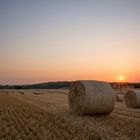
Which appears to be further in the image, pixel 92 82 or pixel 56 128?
pixel 92 82

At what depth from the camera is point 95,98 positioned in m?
12.1

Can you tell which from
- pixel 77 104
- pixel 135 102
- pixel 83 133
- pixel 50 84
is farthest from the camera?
pixel 50 84

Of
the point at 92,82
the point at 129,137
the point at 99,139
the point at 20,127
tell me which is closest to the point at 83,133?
the point at 99,139

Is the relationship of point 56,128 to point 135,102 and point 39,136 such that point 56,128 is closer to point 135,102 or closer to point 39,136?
point 39,136

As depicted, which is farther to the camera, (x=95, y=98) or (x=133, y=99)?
(x=133, y=99)

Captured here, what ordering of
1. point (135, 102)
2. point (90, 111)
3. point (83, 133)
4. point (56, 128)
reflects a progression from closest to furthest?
point (83, 133)
point (56, 128)
point (90, 111)
point (135, 102)

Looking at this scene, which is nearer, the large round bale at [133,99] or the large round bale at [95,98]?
the large round bale at [95,98]

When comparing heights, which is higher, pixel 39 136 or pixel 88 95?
pixel 88 95

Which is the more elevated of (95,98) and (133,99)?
(95,98)

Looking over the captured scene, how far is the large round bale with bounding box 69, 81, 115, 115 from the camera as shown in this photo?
476 inches

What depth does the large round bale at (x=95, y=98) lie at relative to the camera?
12.1 meters

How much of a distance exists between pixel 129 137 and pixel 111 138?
1.87 ft

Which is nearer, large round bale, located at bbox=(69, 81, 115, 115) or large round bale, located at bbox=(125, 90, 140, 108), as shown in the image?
large round bale, located at bbox=(69, 81, 115, 115)

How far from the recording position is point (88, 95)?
12.2 metres
